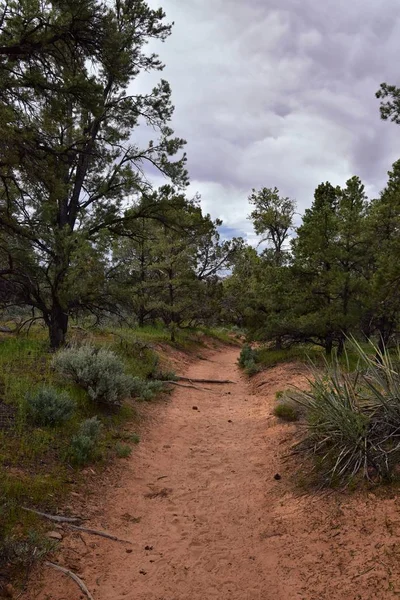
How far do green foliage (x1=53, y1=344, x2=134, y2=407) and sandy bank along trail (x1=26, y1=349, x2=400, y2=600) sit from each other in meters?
1.41

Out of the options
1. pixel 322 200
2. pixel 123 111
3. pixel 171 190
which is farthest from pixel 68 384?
pixel 322 200

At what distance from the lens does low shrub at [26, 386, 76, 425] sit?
6.04 metres

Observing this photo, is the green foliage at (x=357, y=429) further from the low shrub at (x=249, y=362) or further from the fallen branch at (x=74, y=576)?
the low shrub at (x=249, y=362)

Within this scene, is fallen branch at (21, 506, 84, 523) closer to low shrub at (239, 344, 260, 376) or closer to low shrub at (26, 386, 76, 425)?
low shrub at (26, 386, 76, 425)

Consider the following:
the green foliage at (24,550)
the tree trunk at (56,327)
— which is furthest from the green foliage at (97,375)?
the tree trunk at (56,327)

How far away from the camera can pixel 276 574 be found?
352 cm

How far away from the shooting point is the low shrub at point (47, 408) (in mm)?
6039

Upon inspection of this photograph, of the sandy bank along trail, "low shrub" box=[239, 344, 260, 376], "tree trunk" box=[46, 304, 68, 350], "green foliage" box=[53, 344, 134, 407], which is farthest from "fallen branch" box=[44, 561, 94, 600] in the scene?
"low shrub" box=[239, 344, 260, 376]

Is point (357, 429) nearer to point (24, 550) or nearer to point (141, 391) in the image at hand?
point (24, 550)

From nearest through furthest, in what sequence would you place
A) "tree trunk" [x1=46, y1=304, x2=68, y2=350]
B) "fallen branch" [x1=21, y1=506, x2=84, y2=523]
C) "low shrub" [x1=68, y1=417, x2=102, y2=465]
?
"fallen branch" [x1=21, y1=506, x2=84, y2=523]
"low shrub" [x1=68, y1=417, x2=102, y2=465]
"tree trunk" [x1=46, y1=304, x2=68, y2=350]

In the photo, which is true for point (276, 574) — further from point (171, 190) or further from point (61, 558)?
point (171, 190)

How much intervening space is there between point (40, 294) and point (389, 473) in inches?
442

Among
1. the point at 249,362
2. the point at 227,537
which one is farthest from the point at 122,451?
the point at 249,362

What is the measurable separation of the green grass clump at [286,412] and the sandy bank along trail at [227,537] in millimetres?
1110
